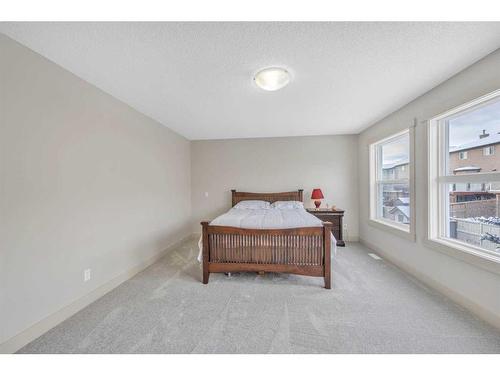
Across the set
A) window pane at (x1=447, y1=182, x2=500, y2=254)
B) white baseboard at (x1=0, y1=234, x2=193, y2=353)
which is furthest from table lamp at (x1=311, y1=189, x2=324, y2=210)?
white baseboard at (x1=0, y1=234, x2=193, y2=353)

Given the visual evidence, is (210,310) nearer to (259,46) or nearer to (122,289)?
(122,289)

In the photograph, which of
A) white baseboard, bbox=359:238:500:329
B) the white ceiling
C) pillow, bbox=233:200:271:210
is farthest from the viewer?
pillow, bbox=233:200:271:210

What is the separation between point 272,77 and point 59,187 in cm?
206

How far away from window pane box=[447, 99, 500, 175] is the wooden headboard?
2.28 meters

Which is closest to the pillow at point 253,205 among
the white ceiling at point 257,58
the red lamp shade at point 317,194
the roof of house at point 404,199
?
the red lamp shade at point 317,194

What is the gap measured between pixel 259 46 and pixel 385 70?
1.16 m

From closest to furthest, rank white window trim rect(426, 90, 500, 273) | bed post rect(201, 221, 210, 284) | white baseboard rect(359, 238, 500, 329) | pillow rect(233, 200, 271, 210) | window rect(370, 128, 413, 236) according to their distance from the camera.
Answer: white baseboard rect(359, 238, 500, 329) → white window trim rect(426, 90, 500, 273) → bed post rect(201, 221, 210, 284) → window rect(370, 128, 413, 236) → pillow rect(233, 200, 271, 210)

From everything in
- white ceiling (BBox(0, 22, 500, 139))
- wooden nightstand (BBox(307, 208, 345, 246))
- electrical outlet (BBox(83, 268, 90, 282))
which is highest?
white ceiling (BBox(0, 22, 500, 139))

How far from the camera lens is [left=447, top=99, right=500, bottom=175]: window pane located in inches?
65.1

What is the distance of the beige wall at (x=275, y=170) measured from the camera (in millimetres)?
3906

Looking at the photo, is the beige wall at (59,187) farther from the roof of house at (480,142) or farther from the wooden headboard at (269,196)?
the roof of house at (480,142)

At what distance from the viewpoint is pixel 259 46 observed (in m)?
1.36

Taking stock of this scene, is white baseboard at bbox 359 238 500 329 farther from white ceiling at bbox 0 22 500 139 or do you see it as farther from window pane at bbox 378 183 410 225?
white ceiling at bbox 0 22 500 139

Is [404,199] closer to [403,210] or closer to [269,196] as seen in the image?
[403,210]
